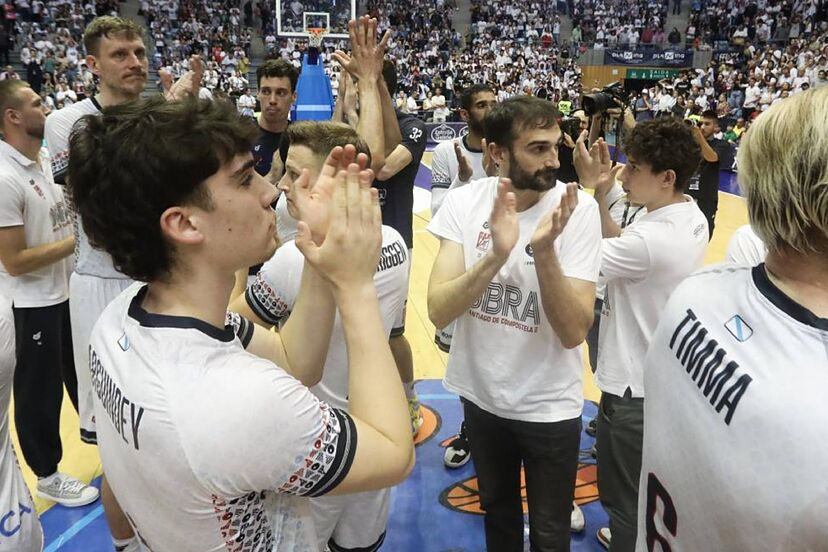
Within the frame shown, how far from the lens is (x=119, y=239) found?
50.8 inches

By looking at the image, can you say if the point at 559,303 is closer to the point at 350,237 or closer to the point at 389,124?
the point at 350,237

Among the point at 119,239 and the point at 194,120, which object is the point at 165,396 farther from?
the point at 194,120

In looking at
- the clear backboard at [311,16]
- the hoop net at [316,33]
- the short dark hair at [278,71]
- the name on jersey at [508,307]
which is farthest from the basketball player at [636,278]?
the clear backboard at [311,16]

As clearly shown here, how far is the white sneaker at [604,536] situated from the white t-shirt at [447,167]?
245 centimetres

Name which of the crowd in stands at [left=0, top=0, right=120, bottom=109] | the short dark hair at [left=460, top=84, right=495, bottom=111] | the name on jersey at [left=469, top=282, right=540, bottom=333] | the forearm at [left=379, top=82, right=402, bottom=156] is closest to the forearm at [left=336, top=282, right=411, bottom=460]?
the name on jersey at [left=469, top=282, right=540, bottom=333]

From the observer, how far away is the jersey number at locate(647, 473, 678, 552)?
1.24 metres

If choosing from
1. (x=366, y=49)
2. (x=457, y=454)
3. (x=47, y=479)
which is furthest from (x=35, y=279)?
(x=457, y=454)

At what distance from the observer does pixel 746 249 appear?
2203mm

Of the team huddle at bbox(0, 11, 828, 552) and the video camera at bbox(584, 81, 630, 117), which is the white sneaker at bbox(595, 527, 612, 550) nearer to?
the team huddle at bbox(0, 11, 828, 552)

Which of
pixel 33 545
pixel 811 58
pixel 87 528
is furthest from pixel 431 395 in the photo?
pixel 811 58

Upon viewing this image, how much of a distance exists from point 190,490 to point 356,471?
0.31m

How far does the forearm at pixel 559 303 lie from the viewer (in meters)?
2.09

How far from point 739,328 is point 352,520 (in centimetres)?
170

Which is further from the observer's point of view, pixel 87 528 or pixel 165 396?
pixel 87 528
